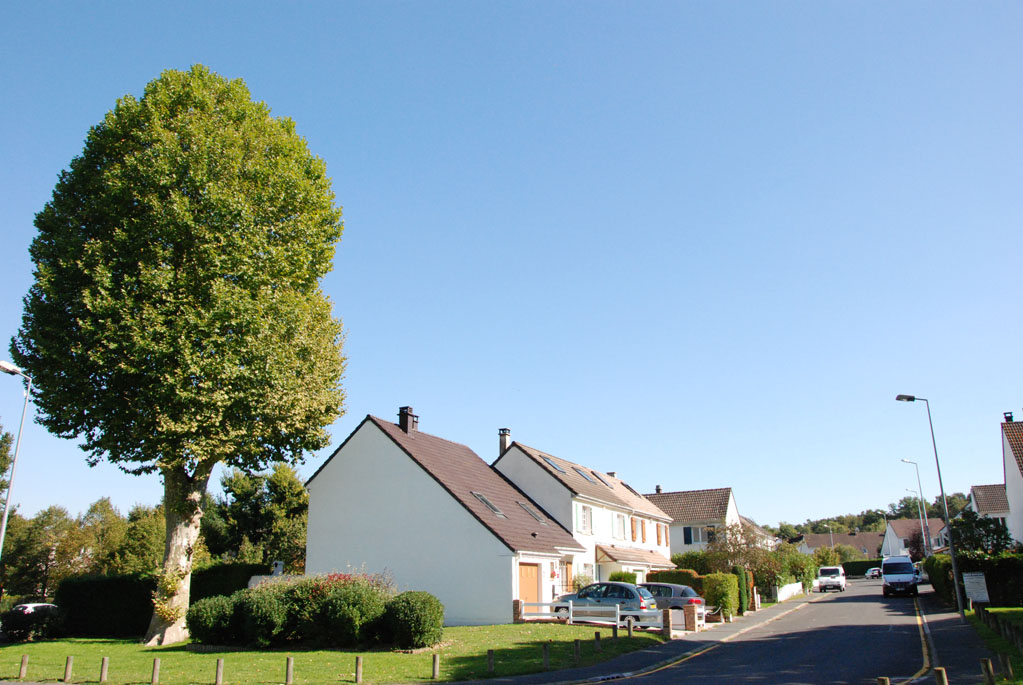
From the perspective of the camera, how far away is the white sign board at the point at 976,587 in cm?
3094

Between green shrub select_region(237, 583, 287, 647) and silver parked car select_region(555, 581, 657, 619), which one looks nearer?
green shrub select_region(237, 583, 287, 647)

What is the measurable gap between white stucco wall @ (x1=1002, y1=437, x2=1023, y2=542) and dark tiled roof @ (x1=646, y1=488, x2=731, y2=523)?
2037 centimetres

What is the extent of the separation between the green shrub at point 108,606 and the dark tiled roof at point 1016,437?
4478 centimetres

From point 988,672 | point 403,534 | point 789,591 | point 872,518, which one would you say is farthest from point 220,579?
point 872,518

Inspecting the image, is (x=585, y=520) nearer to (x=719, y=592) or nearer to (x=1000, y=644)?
(x=719, y=592)

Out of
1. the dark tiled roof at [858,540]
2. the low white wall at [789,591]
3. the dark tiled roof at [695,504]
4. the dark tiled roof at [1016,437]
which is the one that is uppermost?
the dark tiled roof at [1016,437]

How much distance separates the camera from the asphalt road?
15359 millimetres

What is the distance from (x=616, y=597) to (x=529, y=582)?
4841 mm

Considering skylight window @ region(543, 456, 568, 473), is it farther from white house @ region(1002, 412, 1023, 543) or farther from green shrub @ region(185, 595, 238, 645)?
white house @ region(1002, 412, 1023, 543)

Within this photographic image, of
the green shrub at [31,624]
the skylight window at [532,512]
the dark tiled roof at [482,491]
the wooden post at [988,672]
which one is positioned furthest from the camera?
the skylight window at [532,512]


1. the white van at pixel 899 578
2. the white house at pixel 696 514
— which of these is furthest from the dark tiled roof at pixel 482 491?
the white house at pixel 696 514

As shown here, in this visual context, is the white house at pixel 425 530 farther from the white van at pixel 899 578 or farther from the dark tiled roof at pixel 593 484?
the white van at pixel 899 578

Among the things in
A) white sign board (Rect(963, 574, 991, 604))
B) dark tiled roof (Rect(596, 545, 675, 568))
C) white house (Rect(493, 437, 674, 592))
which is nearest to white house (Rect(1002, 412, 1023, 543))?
white sign board (Rect(963, 574, 991, 604))

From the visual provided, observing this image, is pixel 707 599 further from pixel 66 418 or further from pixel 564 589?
pixel 66 418
